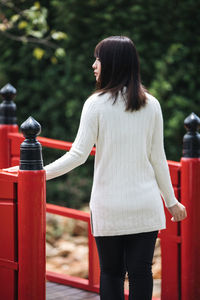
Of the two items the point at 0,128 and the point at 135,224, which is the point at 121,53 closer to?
the point at 135,224

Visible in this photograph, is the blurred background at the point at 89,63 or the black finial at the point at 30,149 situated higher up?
the blurred background at the point at 89,63

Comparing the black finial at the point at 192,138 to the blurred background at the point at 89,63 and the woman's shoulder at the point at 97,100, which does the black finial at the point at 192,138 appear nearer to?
the woman's shoulder at the point at 97,100

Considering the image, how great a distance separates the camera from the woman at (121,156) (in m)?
2.49

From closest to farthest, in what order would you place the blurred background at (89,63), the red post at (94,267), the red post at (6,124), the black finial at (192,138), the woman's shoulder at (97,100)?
the woman's shoulder at (97,100)
the black finial at (192,138)
the red post at (94,267)
the red post at (6,124)
the blurred background at (89,63)

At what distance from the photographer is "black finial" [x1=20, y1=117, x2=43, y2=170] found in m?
2.50

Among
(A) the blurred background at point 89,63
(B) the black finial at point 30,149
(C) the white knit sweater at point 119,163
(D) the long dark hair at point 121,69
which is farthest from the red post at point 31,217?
(A) the blurred background at point 89,63

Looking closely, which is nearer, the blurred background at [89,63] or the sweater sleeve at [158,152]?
the sweater sleeve at [158,152]

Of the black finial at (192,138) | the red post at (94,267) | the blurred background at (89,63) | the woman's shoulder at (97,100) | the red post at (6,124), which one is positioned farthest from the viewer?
the blurred background at (89,63)

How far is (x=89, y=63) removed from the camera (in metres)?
8.45

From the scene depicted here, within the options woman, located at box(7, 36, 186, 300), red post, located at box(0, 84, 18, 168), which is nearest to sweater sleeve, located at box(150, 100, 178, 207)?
woman, located at box(7, 36, 186, 300)

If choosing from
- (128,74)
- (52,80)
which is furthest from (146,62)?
(128,74)

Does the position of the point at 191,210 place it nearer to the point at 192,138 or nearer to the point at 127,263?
the point at 192,138

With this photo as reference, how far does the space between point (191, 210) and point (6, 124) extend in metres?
1.44

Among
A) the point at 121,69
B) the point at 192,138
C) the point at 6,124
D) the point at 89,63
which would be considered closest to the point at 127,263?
the point at 121,69
